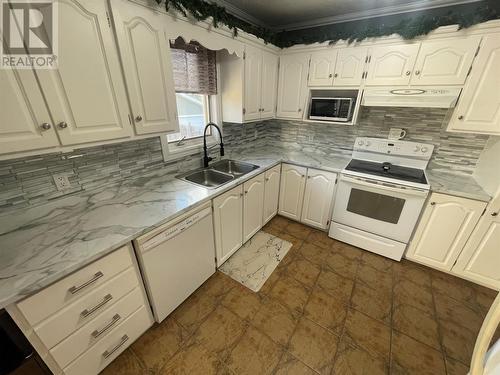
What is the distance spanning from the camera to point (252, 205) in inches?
89.2

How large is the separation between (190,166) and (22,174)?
1188 millimetres

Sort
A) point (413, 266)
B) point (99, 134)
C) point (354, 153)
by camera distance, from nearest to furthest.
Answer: point (99, 134) < point (413, 266) < point (354, 153)

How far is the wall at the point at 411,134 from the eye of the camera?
2.03m

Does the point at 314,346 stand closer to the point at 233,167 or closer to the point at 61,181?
the point at 233,167

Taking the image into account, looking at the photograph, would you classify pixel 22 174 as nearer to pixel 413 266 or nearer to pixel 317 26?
pixel 317 26

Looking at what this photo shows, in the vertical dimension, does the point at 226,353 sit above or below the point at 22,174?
below

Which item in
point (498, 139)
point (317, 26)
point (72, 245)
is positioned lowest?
point (72, 245)

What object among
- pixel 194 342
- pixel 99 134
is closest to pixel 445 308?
pixel 194 342

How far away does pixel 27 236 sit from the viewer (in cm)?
112

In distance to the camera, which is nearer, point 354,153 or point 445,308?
point 445,308

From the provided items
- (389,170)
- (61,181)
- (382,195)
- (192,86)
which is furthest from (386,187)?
(61,181)

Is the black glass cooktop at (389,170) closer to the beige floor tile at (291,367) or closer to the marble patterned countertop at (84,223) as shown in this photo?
the marble patterned countertop at (84,223)

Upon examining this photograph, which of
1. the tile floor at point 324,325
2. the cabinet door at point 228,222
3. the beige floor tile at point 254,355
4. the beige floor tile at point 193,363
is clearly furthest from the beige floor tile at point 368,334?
the cabinet door at point 228,222

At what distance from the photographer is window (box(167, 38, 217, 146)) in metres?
1.83
